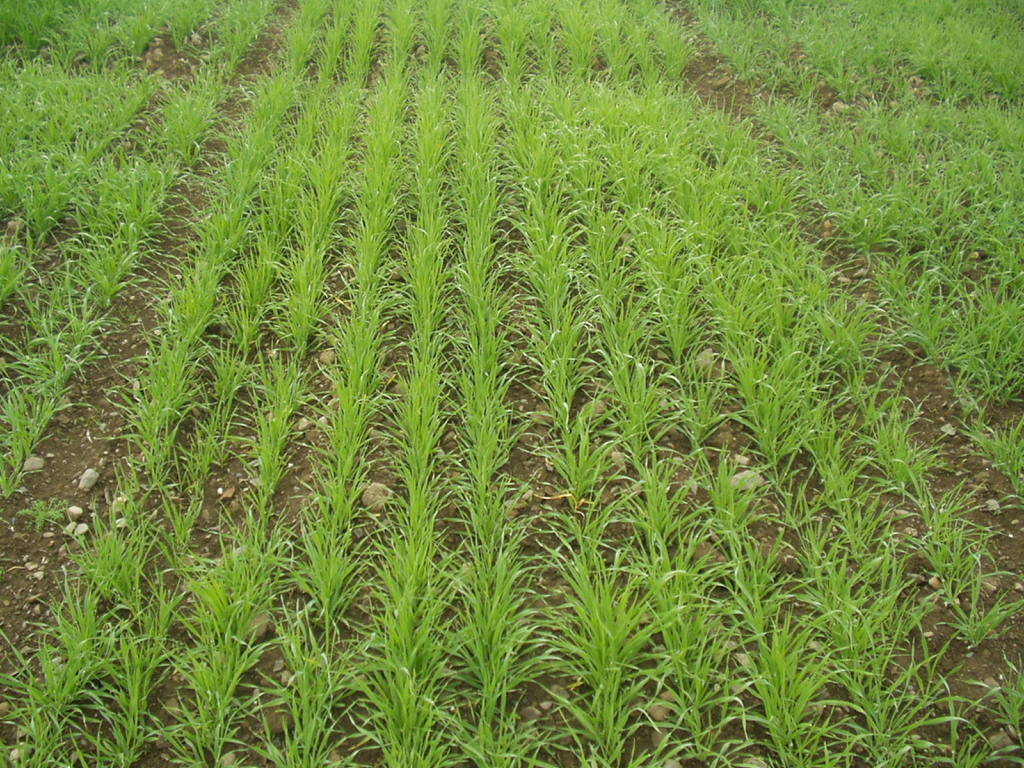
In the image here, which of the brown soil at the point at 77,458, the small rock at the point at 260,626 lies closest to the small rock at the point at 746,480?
the small rock at the point at 260,626

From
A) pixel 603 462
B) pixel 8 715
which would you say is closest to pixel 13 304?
pixel 8 715

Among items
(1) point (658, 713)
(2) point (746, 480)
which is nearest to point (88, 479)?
(1) point (658, 713)

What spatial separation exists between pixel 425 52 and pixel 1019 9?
12.7ft

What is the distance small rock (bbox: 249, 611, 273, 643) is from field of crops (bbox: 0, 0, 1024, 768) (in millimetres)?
32

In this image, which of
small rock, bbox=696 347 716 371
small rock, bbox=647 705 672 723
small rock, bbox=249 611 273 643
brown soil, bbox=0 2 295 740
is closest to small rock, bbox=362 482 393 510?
small rock, bbox=249 611 273 643

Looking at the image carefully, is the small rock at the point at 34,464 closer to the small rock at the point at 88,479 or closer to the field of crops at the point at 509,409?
the field of crops at the point at 509,409

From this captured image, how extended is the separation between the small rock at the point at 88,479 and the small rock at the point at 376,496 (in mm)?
848

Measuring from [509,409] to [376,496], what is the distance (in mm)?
556

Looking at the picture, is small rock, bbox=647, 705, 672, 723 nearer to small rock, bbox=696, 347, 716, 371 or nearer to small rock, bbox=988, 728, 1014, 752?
small rock, bbox=988, 728, 1014, 752

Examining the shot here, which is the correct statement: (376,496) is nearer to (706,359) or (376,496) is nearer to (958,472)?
(706,359)

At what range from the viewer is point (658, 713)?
2207 millimetres

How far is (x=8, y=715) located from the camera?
83.9 inches

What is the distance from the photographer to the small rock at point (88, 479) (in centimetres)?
279

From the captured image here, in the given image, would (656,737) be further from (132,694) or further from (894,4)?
(894,4)
